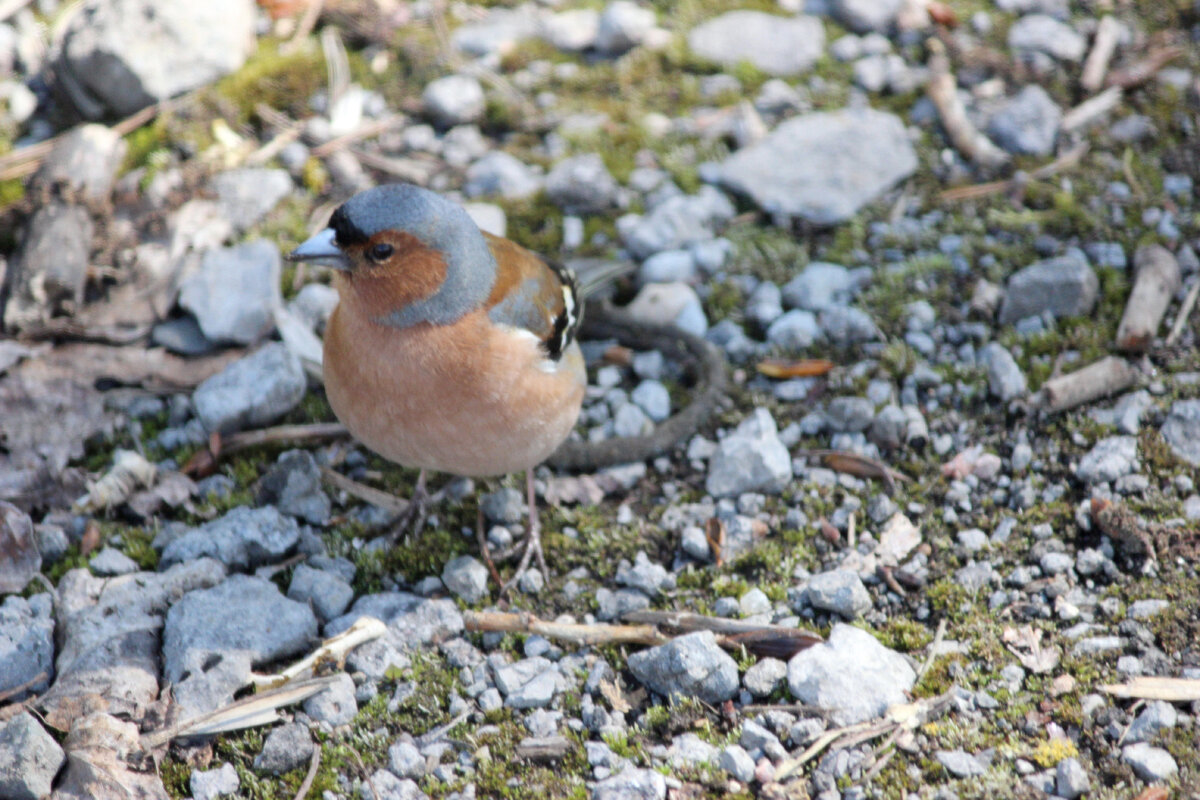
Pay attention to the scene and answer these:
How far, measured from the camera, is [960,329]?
4.89 meters

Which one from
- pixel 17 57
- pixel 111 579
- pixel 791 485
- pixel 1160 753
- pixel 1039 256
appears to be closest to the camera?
pixel 1160 753

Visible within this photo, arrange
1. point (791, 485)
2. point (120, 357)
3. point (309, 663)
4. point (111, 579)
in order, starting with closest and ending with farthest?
1. point (309, 663)
2. point (111, 579)
3. point (791, 485)
4. point (120, 357)

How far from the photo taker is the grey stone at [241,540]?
13.1 ft

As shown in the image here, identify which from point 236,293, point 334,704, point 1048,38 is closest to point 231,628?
point 334,704

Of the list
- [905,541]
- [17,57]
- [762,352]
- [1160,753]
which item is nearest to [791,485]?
[905,541]

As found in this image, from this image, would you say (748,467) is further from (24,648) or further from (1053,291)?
(24,648)

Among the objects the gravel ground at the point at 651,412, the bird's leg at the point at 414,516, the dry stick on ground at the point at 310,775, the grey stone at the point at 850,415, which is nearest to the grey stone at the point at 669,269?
the gravel ground at the point at 651,412

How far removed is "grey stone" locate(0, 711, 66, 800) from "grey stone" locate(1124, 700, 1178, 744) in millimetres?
3211

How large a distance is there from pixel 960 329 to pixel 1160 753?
7.51 ft

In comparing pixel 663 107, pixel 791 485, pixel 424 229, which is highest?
pixel 424 229

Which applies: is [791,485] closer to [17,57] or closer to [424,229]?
[424,229]

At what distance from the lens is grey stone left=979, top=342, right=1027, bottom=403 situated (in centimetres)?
451

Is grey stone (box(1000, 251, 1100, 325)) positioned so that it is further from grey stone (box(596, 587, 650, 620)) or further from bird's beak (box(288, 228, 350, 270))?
bird's beak (box(288, 228, 350, 270))

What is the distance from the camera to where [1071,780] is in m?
3.02
